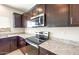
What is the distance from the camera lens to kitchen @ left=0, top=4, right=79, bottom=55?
104 centimetres

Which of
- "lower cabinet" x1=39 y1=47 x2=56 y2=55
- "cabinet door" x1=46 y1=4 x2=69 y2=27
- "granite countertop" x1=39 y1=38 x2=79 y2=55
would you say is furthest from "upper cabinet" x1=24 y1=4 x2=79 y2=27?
"lower cabinet" x1=39 y1=47 x2=56 y2=55

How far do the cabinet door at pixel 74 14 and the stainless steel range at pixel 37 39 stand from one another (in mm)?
378

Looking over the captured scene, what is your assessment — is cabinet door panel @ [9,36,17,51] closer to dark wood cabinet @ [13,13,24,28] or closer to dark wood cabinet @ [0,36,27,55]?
dark wood cabinet @ [0,36,27,55]

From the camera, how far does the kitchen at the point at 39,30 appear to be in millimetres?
1044

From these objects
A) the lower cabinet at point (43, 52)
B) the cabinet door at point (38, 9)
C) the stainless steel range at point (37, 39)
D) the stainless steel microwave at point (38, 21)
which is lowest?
the lower cabinet at point (43, 52)

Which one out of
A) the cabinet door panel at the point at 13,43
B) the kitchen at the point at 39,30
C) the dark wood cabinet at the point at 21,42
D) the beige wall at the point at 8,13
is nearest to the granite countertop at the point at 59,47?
the kitchen at the point at 39,30

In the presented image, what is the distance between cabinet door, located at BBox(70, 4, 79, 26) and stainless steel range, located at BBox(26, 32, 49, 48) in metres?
0.38

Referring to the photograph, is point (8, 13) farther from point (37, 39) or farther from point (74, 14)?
point (74, 14)

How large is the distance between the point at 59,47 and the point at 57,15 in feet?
1.41

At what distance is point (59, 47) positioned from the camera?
110 cm

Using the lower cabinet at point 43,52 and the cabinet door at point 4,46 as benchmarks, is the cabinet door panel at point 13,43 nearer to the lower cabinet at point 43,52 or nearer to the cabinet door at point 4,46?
the cabinet door at point 4,46
